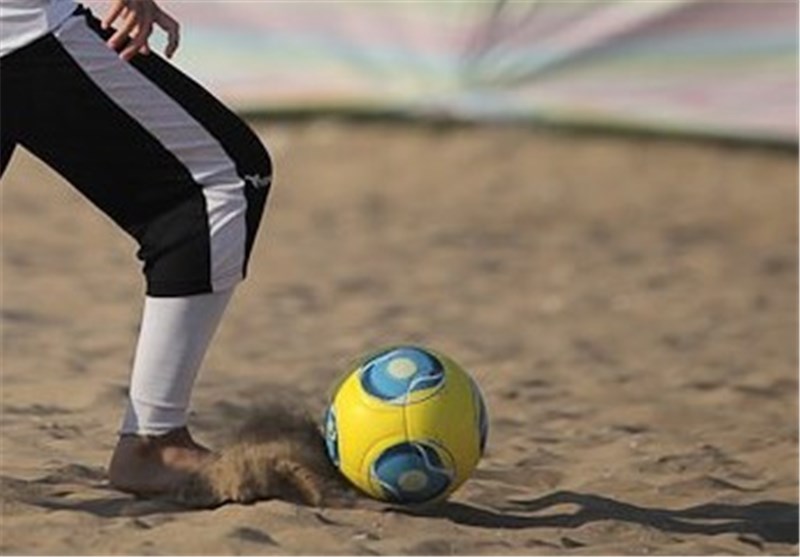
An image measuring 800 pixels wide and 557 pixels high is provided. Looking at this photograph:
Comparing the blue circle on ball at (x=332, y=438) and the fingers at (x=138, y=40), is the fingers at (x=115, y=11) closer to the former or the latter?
the fingers at (x=138, y=40)

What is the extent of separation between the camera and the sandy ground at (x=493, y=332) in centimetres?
522

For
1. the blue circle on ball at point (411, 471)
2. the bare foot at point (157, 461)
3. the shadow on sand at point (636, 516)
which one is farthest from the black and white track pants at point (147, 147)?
the shadow on sand at point (636, 516)

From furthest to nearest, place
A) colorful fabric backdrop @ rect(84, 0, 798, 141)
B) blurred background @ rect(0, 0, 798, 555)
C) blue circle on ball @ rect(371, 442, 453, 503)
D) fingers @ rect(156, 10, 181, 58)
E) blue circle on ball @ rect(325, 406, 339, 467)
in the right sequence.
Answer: colorful fabric backdrop @ rect(84, 0, 798, 141)
blurred background @ rect(0, 0, 798, 555)
blue circle on ball @ rect(325, 406, 339, 467)
blue circle on ball @ rect(371, 442, 453, 503)
fingers @ rect(156, 10, 181, 58)

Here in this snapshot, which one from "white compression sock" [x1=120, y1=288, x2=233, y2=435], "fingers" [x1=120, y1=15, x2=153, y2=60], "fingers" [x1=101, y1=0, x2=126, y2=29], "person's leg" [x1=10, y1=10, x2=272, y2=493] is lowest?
"white compression sock" [x1=120, y1=288, x2=233, y2=435]

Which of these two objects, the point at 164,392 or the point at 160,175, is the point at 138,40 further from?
the point at 164,392

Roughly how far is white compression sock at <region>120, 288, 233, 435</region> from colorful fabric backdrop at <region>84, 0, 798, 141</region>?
559cm

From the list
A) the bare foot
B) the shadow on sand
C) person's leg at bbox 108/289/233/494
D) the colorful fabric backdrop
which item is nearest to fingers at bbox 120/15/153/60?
person's leg at bbox 108/289/233/494

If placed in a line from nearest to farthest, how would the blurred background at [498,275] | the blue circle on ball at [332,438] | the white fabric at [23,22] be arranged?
the white fabric at [23,22] → the blue circle on ball at [332,438] → the blurred background at [498,275]

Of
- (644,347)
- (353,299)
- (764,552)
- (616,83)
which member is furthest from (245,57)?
(764,552)

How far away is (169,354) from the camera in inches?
201

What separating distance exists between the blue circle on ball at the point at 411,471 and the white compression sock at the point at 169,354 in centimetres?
46

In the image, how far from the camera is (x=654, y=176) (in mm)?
11844

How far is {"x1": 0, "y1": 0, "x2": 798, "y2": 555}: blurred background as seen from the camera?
5.43 meters

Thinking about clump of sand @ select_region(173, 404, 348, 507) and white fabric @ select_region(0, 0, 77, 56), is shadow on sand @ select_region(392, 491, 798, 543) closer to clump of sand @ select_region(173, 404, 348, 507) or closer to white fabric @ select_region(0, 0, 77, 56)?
clump of sand @ select_region(173, 404, 348, 507)
